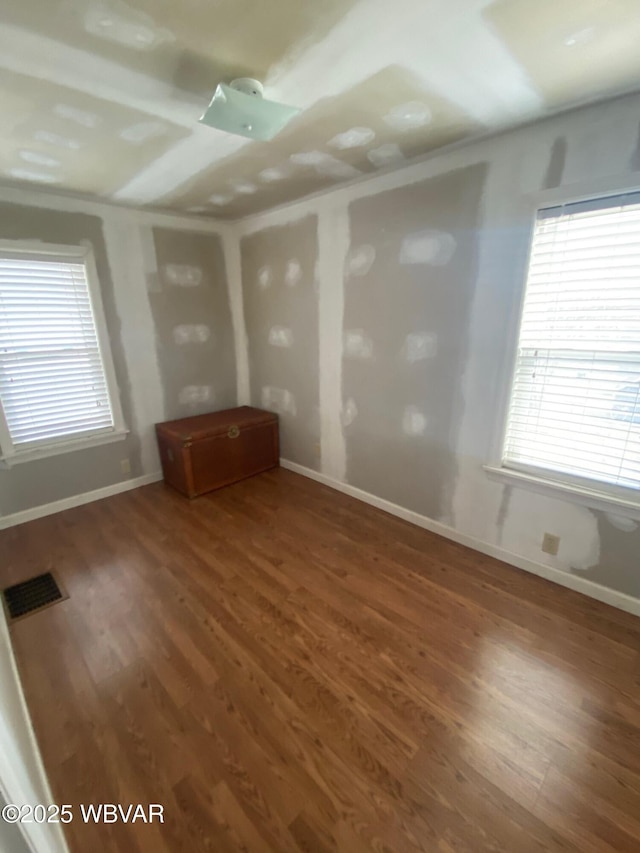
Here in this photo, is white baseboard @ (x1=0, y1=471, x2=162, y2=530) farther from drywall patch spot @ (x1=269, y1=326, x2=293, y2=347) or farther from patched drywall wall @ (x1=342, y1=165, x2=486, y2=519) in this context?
patched drywall wall @ (x1=342, y1=165, x2=486, y2=519)

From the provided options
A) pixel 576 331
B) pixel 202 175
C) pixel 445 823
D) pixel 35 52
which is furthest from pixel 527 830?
pixel 202 175

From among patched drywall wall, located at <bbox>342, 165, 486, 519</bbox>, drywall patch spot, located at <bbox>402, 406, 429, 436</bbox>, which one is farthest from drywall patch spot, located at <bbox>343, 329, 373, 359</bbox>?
drywall patch spot, located at <bbox>402, 406, 429, 436</bbox>

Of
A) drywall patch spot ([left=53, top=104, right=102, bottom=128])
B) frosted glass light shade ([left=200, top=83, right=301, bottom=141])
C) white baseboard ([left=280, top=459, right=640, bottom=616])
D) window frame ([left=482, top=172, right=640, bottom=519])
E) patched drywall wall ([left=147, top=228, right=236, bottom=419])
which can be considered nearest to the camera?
frosted glass light shade ([left=200, top=83, right=301, bottom=141])

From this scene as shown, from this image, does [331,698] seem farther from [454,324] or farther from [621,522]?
[454,324]

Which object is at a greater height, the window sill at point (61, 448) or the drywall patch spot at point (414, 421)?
the drywall patch spot at point (414, 421)

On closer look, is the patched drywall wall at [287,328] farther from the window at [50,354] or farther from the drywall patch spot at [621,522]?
the drywall patch spot at [621,522]

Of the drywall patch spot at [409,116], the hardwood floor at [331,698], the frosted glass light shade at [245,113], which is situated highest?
the drywall patch spot at [409,116]

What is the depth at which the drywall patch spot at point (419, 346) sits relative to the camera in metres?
2.39

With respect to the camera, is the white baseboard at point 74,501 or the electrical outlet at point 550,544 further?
the white baseboard at point 74,501

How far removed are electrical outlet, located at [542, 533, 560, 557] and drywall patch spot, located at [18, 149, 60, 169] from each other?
3.56 metres

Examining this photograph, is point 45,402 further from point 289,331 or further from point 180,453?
point 289,331

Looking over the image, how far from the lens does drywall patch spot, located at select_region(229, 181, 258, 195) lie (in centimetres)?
251

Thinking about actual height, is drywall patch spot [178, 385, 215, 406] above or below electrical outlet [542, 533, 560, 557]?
above

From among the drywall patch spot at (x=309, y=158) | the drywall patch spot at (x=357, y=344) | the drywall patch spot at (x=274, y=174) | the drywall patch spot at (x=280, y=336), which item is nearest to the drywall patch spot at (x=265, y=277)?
the drywall patch spot at (x=280, y=336)
